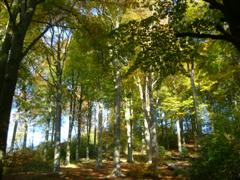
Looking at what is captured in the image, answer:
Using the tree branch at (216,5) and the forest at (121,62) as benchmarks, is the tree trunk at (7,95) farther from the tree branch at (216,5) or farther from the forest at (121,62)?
the tree branch at (216,5)

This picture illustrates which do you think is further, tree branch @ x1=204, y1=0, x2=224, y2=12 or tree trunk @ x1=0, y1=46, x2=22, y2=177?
tree trunk @ x1=0, y1=46, x2=22, y2=177

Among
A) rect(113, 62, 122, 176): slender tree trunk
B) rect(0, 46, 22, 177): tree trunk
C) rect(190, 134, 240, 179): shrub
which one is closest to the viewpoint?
rect(0, 46, 22, 177): tree trunk

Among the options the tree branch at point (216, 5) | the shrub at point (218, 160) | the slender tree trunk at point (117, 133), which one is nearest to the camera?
the tree branch at point (216, 5)

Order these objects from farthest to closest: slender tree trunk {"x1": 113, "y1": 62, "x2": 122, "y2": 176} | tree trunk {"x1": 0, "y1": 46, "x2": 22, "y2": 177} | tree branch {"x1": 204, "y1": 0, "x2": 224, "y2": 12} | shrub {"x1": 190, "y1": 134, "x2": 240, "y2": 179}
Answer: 1. slender tree trunk {"x1": 113, "y1": 62, "x2": 122, "y2": 176}
2. shrub {"x1": 190, "y1": 134, "x2": 240, "y2": 179}
3. tree trunk {"x1": 0, "y1": 46, "x2": 22, "y2": 177}
4. tree branch {"x1": 204, "y1": 0, "x2": 224, "y2": 12}

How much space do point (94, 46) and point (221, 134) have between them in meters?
6.37

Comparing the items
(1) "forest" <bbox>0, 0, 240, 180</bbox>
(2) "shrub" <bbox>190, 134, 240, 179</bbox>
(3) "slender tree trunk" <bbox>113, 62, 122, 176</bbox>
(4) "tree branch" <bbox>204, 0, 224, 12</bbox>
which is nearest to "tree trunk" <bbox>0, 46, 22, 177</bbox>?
(1) "forest" <bbox>0, 0, 240, 180</bbox>

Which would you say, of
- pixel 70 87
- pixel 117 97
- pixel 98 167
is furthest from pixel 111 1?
pixel 70 87

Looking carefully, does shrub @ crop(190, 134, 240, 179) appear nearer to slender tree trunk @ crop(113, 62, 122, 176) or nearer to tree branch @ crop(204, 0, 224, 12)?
tree branch @ crop(204, 0, 224, 12)

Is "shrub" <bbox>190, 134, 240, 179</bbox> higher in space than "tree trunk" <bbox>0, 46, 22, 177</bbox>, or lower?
lower

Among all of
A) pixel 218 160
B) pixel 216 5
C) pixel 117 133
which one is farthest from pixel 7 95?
pixel 117 133

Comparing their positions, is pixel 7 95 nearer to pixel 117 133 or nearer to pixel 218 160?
pixel 218 160

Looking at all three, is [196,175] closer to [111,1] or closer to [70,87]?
[111,1]

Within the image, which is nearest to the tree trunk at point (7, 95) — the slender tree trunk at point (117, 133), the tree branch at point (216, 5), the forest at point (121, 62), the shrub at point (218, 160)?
the forest at point (121, 62)

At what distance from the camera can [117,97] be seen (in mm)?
17875
